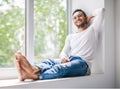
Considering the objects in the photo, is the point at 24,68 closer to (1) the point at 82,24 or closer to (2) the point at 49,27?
(2) the point at 49,27

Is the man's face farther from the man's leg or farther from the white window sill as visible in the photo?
the man's leg

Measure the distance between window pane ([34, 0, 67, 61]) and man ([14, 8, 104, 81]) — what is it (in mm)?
142

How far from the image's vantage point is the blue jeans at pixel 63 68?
69.6 inches

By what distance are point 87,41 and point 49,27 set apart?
1.49ft

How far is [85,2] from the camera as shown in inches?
95.0

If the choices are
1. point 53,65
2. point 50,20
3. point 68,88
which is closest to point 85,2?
point 50,20

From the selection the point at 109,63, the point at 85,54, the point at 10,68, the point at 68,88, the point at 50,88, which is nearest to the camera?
the point at 50,88

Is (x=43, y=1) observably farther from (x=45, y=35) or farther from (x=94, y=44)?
(x=94, y=44)

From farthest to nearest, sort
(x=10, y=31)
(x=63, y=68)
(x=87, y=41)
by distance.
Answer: (x=87, y=41)
(x=10, y=31)
(x=63, y=68)

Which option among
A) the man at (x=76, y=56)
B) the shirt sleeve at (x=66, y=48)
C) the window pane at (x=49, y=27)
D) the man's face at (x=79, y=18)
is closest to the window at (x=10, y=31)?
the window pane at (x=49, y=27)

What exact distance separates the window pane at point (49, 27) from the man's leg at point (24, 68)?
499 millimetres

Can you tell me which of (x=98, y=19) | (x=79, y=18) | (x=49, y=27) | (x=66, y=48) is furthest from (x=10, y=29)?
(x=98, y=19)

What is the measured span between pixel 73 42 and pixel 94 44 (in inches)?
9.0

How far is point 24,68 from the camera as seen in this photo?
1618mm
